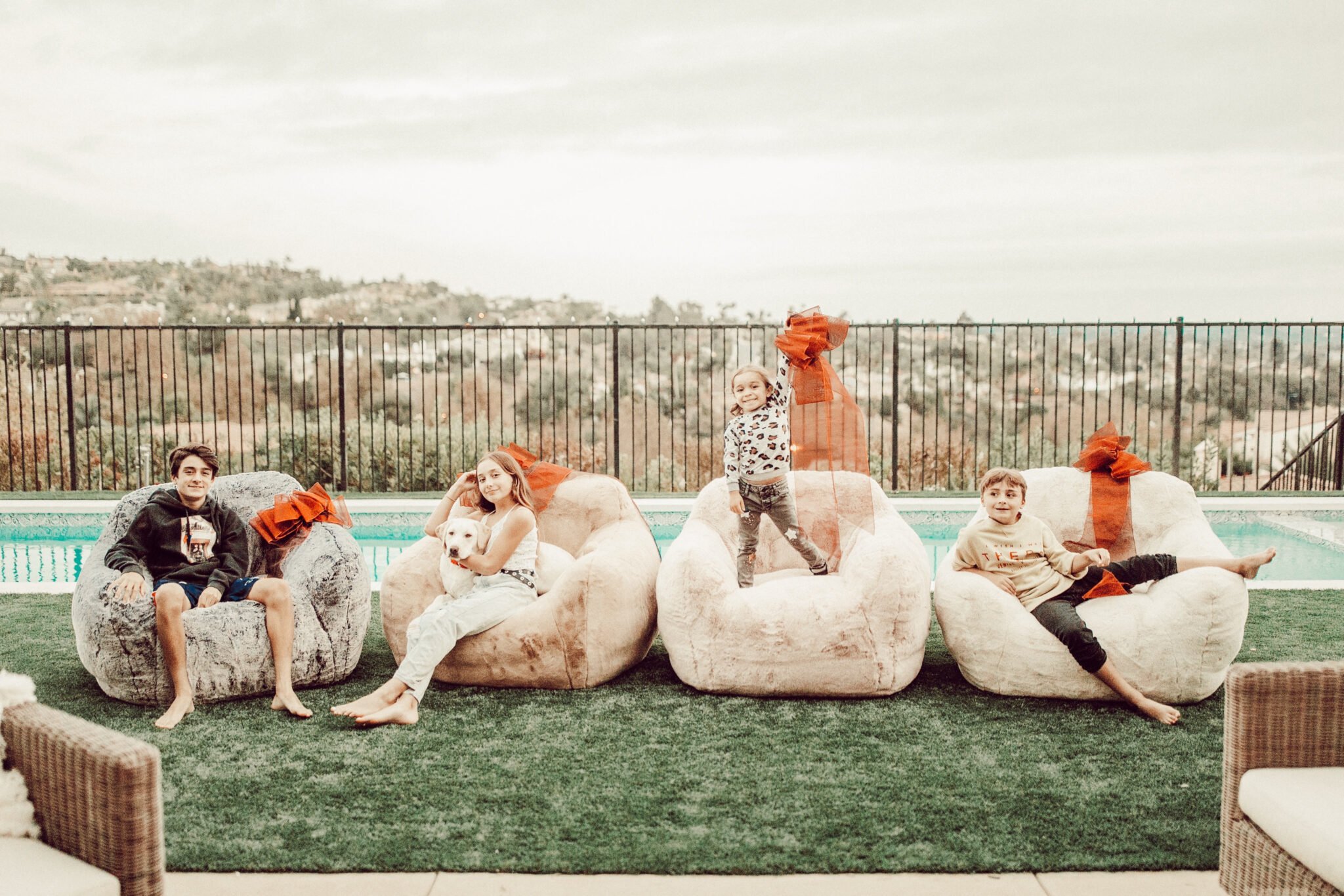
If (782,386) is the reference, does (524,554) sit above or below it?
below

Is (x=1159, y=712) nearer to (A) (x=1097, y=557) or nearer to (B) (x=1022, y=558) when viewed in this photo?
(A) (x=1097, y=557)

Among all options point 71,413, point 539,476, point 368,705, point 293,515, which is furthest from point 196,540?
point 71,413

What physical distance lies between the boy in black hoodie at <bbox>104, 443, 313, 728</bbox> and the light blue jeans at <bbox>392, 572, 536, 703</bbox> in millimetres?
443

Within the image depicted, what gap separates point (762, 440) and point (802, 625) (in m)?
1.13

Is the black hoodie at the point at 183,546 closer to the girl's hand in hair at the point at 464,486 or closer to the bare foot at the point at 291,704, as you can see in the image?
the bare foot at the point at 291,704

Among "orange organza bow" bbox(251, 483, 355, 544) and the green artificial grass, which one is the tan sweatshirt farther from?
"orange organza bow" bbox(251, 483, 355, 544)

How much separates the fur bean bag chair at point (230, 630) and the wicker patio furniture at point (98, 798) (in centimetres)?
193

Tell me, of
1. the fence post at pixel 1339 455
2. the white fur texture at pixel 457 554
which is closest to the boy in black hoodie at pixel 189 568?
the white fur texture at pixel 457 554

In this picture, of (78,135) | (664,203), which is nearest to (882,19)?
(664,203)

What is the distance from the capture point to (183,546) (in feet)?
14.1

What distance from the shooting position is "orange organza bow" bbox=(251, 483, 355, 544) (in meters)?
4.54

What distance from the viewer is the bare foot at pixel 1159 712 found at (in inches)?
152

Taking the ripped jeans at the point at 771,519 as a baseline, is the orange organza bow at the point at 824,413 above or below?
above

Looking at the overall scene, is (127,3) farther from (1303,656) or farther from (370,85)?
(1303,656)
